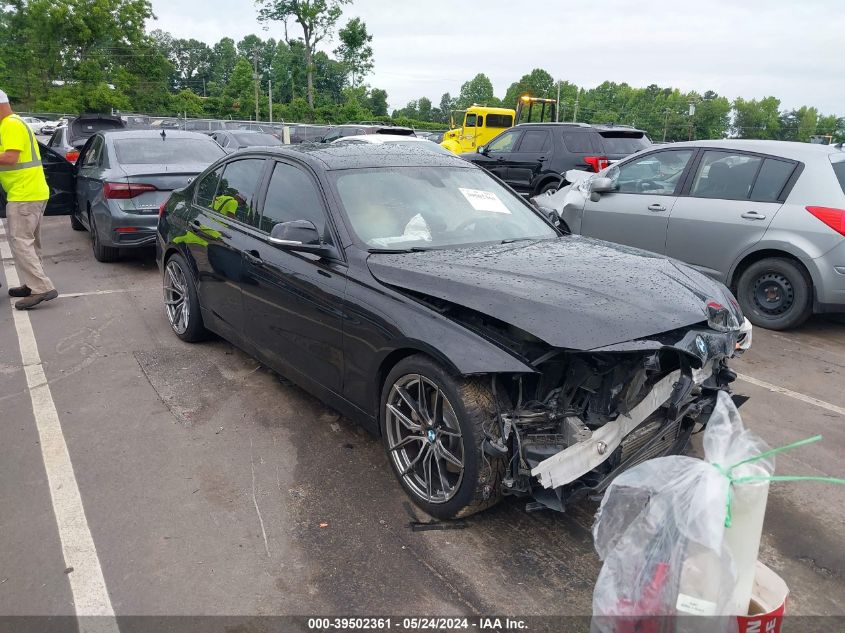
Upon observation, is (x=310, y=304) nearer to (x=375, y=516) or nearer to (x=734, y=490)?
(x=375, y=516)

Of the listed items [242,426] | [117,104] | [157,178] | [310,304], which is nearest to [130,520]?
[242,426]

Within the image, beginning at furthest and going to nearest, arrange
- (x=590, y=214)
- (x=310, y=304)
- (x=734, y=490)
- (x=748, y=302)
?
(x=590, y=214) < (x=748, y=302) < (x=310, y=304) < (x=734, y=490)

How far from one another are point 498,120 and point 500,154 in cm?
1240

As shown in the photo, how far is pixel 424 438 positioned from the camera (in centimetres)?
316

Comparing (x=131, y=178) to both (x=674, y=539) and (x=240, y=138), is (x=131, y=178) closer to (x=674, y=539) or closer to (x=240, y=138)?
(x=674, y=539)

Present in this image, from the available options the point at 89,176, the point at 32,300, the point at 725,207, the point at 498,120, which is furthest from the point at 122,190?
the point at 498,120

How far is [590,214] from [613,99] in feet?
307

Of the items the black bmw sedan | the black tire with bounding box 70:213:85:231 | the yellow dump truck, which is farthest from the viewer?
the yellow dump truck

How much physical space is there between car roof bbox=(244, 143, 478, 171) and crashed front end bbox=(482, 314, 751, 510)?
1.78 m

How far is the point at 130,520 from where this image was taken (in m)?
3.20

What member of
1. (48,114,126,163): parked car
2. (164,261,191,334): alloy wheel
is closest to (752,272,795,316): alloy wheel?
(164,261,191,334): alloy wheel

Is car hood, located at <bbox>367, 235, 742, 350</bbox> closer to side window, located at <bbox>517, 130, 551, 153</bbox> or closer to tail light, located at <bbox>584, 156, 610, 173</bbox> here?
tail light, located at <bbox>584, 156, 610, 173</bbox>

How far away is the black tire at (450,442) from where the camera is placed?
2.87 meters

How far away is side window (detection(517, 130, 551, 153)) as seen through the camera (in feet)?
42.3
